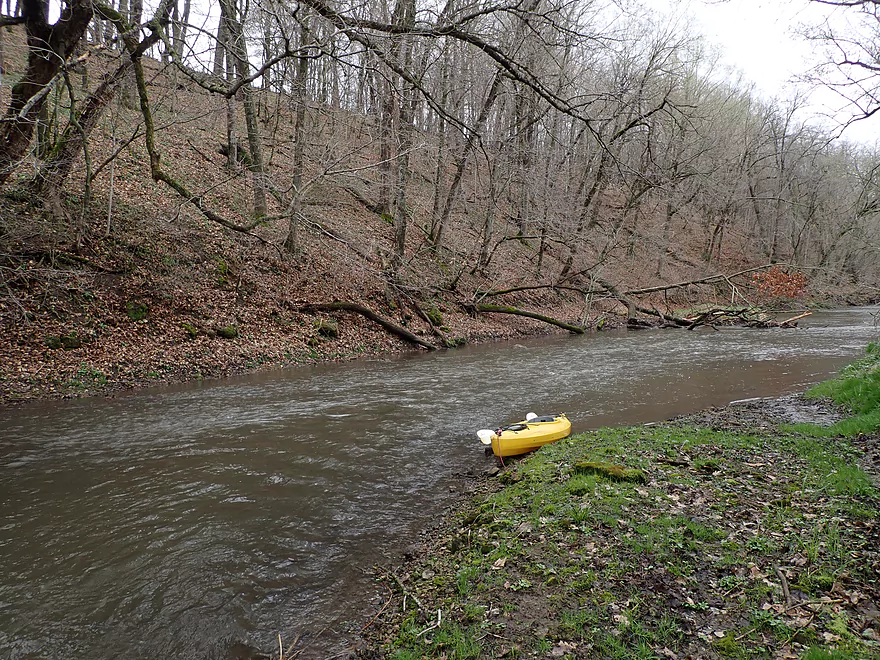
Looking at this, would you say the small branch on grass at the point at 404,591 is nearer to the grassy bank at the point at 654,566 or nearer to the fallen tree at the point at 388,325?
the grassy bank at the point at 654,566

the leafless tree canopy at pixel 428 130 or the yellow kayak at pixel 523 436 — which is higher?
the leafless tree canopy at pixel 428 130

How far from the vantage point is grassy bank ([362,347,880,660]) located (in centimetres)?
324

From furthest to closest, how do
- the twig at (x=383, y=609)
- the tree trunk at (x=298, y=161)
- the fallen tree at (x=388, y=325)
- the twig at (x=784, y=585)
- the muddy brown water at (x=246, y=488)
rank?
the fallen tree at (x=388, y=325) < the tree trunk at (x=298, y=161) < the muddy brown water at (x=246, y=488) < the twig at (x=383, y=609) < the twig at (x=784, y=585)

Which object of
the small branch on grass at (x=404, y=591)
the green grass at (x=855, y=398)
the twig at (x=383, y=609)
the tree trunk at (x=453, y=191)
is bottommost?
the twig at (x=383, y=609)

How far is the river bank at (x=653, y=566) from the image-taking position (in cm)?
324

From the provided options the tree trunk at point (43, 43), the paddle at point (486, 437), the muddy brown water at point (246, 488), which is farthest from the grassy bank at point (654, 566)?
the tree trunk at point (43, 43)

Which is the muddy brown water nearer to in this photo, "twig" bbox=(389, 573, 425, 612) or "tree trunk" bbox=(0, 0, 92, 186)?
"twig" bbox=(389, 573, 425, 612)

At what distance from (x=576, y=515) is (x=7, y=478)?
6810 mm

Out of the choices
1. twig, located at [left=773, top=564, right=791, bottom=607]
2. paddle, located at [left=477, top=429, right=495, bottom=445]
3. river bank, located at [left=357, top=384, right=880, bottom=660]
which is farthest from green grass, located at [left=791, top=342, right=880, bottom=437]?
paddle, located at [left=477, top=429, right=495, bottom=445]

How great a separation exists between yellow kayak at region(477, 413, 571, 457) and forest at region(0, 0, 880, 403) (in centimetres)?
370

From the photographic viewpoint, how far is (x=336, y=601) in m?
4.17

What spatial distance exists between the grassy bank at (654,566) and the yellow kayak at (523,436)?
3.02 ft

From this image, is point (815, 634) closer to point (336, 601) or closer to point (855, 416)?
point (336, 601)

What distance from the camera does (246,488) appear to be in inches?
241
